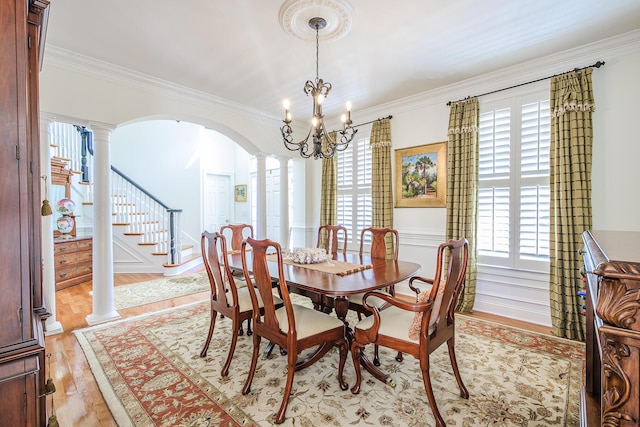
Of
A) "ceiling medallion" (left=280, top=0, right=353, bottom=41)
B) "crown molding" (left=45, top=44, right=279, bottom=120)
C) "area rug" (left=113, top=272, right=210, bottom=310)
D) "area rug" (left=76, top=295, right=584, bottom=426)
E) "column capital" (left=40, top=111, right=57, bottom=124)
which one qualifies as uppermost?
"ceiling medallion" (left=280, top=0, right=353, bottom=41)

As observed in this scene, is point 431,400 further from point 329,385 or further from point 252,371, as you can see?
point 252,371

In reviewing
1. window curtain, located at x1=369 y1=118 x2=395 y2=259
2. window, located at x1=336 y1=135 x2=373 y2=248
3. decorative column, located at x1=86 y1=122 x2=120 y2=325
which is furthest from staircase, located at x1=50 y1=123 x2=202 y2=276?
window curtain, located at x1=369 y1=118 x2=395 y2=259

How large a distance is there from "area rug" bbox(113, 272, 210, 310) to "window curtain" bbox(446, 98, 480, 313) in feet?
12.0

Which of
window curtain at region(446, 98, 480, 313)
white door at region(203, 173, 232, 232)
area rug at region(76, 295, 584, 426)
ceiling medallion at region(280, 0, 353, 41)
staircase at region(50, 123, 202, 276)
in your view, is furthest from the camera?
white door at region(203, 173, 232, 232)

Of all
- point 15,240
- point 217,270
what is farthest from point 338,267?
point 15,240

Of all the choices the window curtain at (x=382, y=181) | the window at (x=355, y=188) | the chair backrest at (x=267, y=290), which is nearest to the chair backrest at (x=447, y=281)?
→ the chair backrest at (x=267, y=290)

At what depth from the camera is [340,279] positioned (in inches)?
83.5

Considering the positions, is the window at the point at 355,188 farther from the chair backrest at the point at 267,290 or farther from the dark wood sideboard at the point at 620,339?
the dark wood sideboard at the point at 620,339

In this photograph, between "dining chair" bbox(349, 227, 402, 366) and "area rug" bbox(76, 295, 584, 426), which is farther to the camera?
"dining chair" bbox(349, 227, 402, 366)

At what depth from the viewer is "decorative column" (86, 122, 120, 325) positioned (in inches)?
123

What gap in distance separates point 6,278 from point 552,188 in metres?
3.95

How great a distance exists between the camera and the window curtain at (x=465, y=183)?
3439 millimetres

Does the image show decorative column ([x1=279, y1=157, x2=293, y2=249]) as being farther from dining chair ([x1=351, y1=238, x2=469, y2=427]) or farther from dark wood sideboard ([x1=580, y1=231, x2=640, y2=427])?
dark wood sideboard ([x1=580, y1=231, x2=640, y2=427])

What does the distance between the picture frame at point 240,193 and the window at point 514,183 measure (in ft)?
19.4
